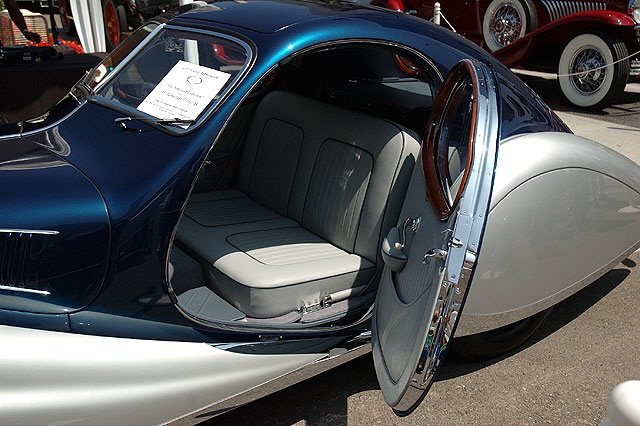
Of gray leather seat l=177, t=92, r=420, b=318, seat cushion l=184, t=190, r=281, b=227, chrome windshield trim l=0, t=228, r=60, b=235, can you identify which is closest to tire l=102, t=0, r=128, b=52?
seat cushion l=184, t=190, r=281, b=227

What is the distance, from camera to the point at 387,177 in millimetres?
2617

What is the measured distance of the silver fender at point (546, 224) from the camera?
222cm

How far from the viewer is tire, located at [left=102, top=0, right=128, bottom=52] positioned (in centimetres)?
1048

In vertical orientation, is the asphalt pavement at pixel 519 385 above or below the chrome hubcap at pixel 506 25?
below

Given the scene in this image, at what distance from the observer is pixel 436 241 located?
184 centimetres

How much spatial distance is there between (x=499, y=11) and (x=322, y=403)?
657 centimetres

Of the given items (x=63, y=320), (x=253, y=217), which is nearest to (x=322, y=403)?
(x=253, y=217)

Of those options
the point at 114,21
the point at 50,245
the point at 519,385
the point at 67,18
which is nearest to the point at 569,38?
the point at 519,385

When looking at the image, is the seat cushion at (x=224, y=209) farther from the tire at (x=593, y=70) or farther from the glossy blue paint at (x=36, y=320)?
the tire at (x=593, y=70)

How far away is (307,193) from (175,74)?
0.85m

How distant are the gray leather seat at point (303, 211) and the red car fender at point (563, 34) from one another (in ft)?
16.8

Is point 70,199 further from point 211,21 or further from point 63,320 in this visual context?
point 211,21

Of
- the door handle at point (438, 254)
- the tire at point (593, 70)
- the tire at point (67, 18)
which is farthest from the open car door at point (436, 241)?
the tire at point (67, 18)

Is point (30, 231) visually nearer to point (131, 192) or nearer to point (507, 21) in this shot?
point (131, 192)
